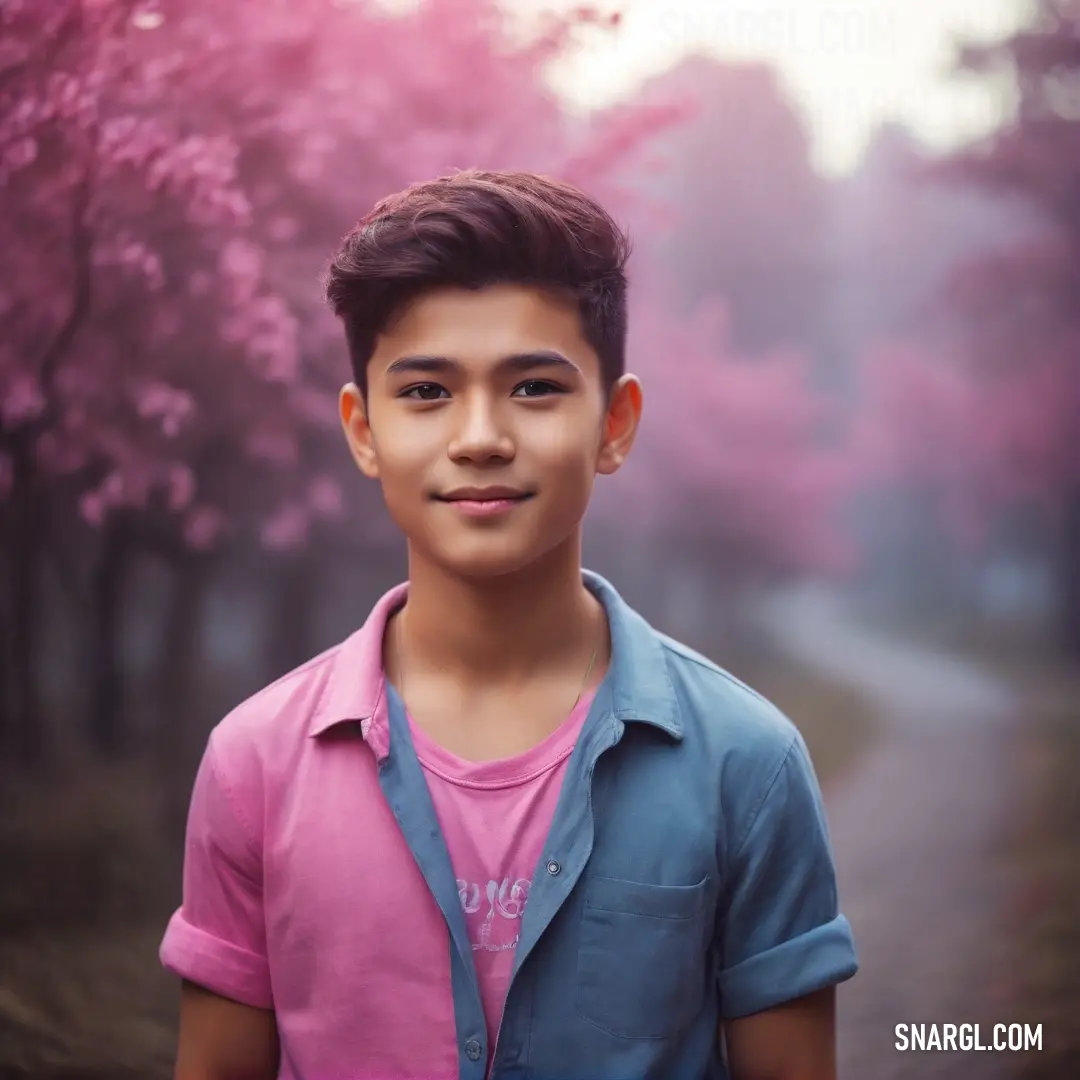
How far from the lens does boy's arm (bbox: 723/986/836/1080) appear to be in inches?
54.6

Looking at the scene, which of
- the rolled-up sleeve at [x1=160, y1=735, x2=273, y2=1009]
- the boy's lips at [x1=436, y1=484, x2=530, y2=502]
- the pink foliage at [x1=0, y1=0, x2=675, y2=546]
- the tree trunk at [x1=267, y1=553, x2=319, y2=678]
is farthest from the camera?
the tree trunk at [x1=267, y1=553, x2=319, y2=678]

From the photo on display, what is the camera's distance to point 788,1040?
54.7 inches

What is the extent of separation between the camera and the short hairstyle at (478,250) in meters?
1.29

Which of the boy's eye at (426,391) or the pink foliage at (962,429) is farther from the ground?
the pink foliage at (962,429)

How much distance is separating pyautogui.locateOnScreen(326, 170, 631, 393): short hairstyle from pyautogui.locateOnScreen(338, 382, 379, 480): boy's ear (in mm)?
38

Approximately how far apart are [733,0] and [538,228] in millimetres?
855

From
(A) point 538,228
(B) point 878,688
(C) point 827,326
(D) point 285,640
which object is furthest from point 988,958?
(A) point 538,228

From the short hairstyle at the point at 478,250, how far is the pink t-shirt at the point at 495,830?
17.1 inches

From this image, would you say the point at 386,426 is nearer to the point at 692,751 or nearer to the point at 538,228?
the point at 538,228

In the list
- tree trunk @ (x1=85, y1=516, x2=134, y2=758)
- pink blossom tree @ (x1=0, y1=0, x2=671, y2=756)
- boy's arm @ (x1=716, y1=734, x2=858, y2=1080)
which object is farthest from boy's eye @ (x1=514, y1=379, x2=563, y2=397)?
tree trunk @ (x1=85, y1=516, x2=134, y2=758)

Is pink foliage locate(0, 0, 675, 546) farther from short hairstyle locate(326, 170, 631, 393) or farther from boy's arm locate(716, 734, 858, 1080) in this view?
boy's arm locate(716, 734, 858, 1080)

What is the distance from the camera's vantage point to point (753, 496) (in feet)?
6.45

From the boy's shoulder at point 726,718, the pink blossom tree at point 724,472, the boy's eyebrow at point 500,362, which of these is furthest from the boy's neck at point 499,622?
the pink blossom tree at point 724,472

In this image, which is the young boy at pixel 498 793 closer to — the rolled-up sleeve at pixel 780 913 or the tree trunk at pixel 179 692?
the rolled-up sleeve at pixel 780 913
